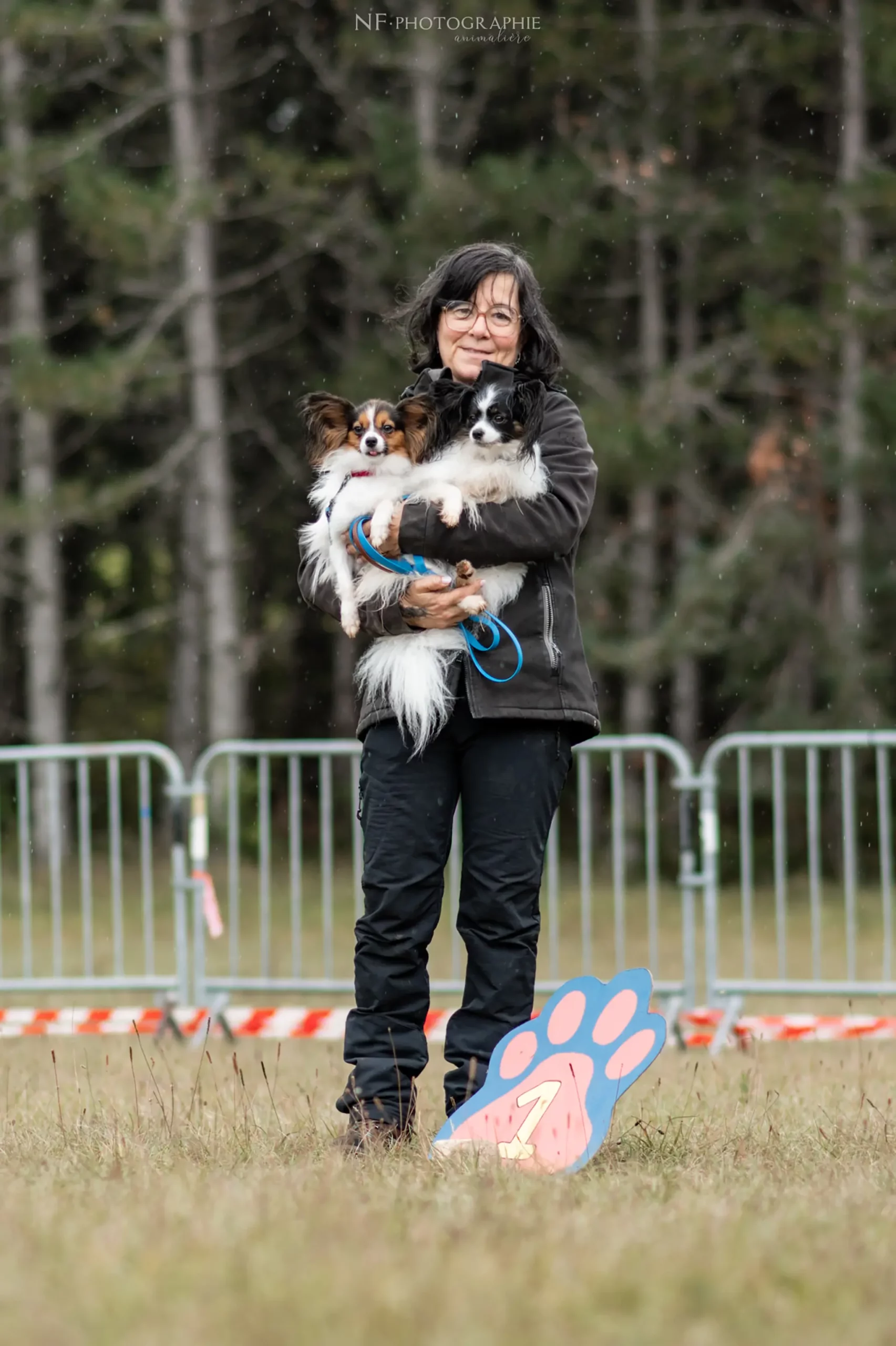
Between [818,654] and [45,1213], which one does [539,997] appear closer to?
[45,1213]

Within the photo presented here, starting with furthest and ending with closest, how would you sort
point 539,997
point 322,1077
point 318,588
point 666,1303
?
point 539,997, point 322,1077, point 318,588, point 666,1303

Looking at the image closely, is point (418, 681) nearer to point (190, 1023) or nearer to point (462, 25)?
point (190, 1023)

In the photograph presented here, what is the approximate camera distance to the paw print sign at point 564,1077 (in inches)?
149

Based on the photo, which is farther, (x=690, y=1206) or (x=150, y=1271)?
(x=690, y=1206)

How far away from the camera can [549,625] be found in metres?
4.20

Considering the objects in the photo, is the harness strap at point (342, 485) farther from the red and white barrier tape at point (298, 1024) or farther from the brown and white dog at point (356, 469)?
the red and white barrier tape at point (298, 1024)

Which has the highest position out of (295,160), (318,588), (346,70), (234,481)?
(346,70)

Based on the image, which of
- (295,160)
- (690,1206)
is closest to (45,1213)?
(690,1206)

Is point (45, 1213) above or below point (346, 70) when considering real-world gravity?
below

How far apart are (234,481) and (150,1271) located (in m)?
18.7

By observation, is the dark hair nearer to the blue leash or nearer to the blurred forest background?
the blue leash

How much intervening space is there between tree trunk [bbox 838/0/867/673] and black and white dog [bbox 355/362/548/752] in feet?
40.9

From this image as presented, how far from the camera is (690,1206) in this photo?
3.25 m

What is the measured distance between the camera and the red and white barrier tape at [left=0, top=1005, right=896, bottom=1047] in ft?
23.1
